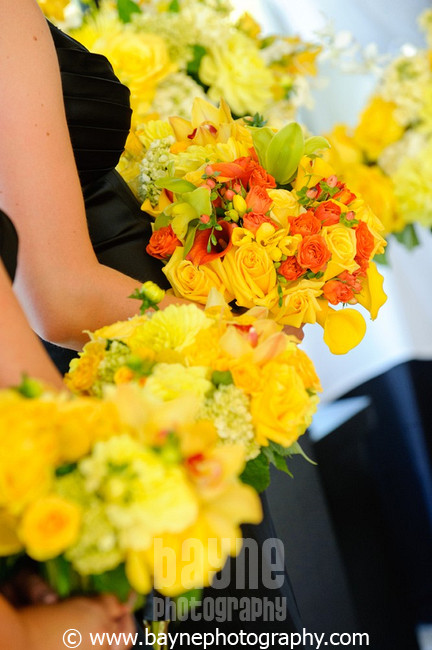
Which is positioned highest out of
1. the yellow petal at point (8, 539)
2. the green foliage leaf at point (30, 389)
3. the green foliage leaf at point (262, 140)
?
the green foliage leaf at point (262, 140)

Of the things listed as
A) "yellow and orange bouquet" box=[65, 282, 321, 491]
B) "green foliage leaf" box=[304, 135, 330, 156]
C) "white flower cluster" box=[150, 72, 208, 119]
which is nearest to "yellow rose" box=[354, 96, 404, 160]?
"white flower cluster" box=[150, 72, 208, 119]

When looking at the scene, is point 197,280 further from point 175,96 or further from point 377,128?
point 377,128

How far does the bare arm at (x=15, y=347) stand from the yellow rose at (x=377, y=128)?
1133mm

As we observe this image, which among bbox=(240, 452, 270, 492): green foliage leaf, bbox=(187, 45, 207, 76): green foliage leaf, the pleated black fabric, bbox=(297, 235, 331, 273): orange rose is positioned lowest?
bbox=(240, 452, 270, 492): green foliage leaf

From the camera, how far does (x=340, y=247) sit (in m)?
0.91

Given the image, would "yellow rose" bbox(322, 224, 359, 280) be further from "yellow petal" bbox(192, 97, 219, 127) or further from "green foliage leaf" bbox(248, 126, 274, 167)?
"yellow petal" bbox(192, 97, 219, 127)

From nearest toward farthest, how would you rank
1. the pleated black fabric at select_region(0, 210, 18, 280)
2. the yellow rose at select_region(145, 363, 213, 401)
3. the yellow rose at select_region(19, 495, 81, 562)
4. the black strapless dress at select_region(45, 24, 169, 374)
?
1. the yellow rose at select_region(19, 495, 81, 562)
2. the yellow rose at select_region(145, 363, 213, 401)
3. the pleated black fabric at select_region(0, 210, 18, 280)
4. the black strapless dress at select_region(45, 24, 169, 374)

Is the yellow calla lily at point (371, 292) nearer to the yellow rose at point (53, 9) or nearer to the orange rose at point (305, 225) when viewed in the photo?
the orange rose at point (305, 225)

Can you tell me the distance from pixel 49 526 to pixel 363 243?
614 mm

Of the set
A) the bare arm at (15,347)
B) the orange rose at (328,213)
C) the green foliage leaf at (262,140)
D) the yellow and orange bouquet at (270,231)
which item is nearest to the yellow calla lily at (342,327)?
the yellow and orange bouquet at (270,231)

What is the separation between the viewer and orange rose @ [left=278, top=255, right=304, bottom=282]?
0.92 metres

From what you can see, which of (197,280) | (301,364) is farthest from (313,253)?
(301,364)

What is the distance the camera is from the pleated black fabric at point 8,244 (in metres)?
0.67

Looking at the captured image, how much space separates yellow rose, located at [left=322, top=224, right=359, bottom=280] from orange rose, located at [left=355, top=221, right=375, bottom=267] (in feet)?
0.06
